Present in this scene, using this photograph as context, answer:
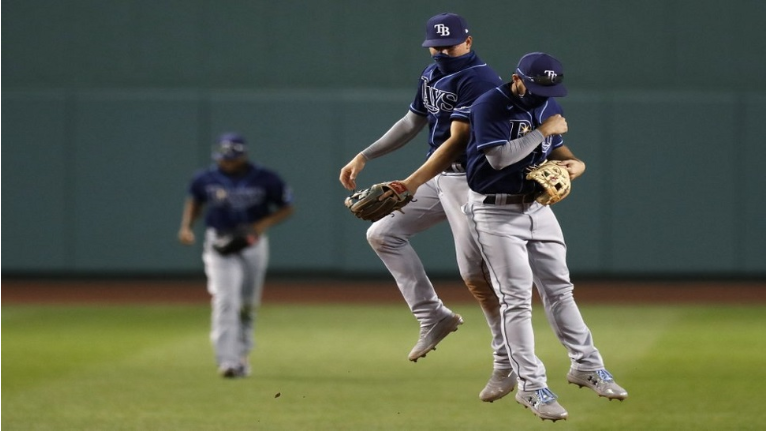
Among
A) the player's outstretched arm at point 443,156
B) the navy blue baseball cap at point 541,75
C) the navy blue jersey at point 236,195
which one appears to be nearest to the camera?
the navy blue baseball cap at point 541,75

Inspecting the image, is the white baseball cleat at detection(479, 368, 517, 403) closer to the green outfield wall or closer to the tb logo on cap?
the tb logo on cap

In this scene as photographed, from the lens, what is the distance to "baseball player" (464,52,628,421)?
6.46 meters

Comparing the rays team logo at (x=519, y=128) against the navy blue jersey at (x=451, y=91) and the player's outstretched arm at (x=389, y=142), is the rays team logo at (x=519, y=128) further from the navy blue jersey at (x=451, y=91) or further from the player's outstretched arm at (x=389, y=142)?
the player's outstretched arm at (x=389, y=142)

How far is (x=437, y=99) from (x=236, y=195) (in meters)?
5.38

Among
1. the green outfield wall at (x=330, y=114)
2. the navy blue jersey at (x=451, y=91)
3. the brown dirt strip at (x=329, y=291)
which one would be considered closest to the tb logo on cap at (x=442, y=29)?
the navy blue jersey at (x=451, y=91)

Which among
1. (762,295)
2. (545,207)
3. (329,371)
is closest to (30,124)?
(329,371)

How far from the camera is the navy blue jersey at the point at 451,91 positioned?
6.74m

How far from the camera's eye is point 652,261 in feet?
63.2

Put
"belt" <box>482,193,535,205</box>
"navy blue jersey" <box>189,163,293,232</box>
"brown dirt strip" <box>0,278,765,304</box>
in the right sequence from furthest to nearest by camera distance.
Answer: "brown dirt strip" <box>0,278,765,304</box>, "navy blue jersey" <box>189,163,293,232</box>, "belt" <box>482,193,535,205</box>

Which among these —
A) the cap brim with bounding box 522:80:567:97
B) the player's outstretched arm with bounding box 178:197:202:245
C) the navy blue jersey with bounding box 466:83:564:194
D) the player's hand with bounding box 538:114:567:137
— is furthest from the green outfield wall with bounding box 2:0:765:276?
the cap brim with bounding box 522:80:567:97

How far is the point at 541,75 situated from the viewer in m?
6.42

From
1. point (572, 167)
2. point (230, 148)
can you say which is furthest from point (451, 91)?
point (230, 148)

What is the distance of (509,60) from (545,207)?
40.7 feet

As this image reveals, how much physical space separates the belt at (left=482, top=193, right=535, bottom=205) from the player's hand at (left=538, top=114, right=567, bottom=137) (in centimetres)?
44
